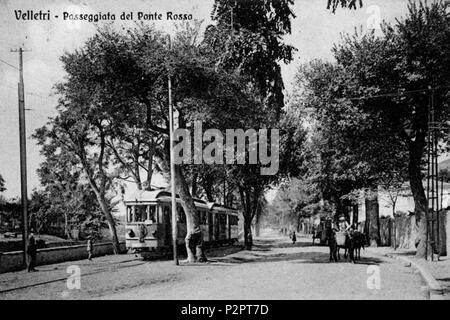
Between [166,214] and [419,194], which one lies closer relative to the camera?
[419,194]

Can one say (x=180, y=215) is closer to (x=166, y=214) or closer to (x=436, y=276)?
(x=166, y=214)

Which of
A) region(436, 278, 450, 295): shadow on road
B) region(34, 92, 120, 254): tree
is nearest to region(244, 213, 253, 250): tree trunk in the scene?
region(34, 92, 120, 254): tree

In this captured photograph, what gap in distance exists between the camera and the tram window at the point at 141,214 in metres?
24.7

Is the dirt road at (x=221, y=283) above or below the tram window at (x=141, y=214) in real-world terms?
below

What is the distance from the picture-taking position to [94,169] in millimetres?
30609

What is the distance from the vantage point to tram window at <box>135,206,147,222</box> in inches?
972

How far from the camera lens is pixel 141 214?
2477 centimetres

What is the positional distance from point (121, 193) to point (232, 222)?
11.8 m

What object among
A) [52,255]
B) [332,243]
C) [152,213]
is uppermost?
[152,213]

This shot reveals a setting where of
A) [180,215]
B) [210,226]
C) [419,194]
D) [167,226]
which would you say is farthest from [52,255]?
[419,194]

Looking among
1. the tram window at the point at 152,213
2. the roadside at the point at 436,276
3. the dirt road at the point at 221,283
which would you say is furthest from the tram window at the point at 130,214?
the roadside at the point at 436,276

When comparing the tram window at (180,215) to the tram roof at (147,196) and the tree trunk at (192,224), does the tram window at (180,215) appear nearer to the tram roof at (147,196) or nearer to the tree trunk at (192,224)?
the tram roof at (147,196)
